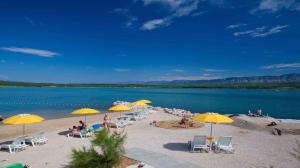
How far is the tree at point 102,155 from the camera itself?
7.90 m

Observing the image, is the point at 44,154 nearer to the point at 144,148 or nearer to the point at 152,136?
the point at 144,148

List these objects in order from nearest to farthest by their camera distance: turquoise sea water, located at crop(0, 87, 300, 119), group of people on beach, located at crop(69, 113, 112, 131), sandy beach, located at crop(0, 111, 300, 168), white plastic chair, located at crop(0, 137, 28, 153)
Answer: sandy beach, located at crop(0, 111, 300, 168), white plastic chair, located at crop(0, 137, 28, 153), group of people on beach, located at crop(69, 113, 112, 131), turquoise sea water, located at crop(0, 87, 300, 119)

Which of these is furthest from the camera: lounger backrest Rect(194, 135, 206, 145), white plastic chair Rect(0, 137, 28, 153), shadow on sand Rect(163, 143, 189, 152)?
white plastic chair Rect(0, 137, 28, 153)

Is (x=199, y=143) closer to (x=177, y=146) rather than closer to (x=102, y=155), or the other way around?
(x=177, y=146)

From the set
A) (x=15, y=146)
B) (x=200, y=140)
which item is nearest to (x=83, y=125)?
(x=15, y=146)

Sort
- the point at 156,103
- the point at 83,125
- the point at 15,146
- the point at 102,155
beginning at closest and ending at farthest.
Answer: the point at 102,155, the point at 15,146, the point at 83,125, the point at 156,103

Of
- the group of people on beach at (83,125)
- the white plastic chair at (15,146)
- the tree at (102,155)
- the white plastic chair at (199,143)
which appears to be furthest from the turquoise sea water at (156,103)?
the tree at (102,155)

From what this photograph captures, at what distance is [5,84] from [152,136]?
203m

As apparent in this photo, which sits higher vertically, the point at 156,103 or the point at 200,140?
the point at 200,140

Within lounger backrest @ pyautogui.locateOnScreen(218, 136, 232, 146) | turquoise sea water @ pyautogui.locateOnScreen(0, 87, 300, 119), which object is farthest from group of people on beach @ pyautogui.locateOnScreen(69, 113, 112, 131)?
turquoise sea water @ pyautogui.locateOnScreen(0, 87, 300, 119)

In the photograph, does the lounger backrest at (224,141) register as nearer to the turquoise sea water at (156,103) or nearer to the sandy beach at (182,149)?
the sandy beach at (182,149)

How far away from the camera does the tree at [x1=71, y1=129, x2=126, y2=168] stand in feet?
25.9

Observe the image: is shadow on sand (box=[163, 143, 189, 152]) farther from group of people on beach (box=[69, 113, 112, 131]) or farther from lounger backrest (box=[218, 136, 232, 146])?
group of people on beach (box=[69, 113, 112, 131])

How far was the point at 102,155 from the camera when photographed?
8172 mm
